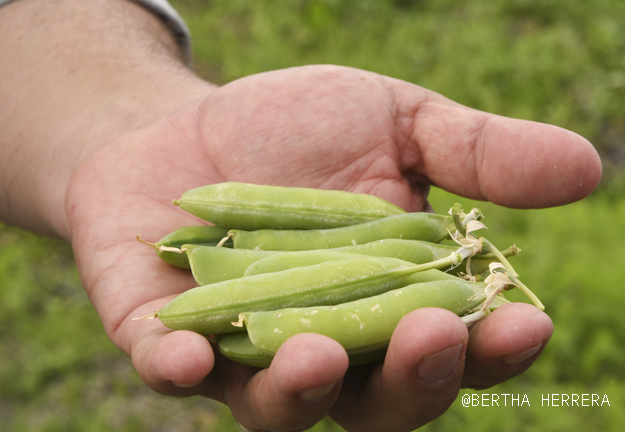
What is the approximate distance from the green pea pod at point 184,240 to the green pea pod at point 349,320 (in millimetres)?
728

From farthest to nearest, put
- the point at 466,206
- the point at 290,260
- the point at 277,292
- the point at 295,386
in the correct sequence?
the point at 466,206 → the point at 290,260 → the point at 277,292 → the point at 295,386

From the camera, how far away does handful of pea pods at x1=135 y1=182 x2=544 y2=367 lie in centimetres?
232

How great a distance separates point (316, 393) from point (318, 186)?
1536 mm

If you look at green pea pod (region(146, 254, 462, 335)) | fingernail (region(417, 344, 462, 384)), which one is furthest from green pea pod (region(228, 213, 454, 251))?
fingernail (region(417, 344, 462, 384))

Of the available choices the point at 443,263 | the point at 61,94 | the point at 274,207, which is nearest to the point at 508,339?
the point at 443,263

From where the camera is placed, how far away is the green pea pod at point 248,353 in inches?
93.5

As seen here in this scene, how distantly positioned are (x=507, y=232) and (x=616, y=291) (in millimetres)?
1103

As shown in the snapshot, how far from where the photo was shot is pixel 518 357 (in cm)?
238

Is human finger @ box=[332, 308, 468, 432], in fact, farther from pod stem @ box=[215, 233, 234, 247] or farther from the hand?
pod stem @ box=[215, 233, 234, 247]

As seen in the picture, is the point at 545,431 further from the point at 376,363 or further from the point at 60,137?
the point at 60,137

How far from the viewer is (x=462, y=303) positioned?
2.46 meters

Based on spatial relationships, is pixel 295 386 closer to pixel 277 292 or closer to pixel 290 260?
pixel 277 292

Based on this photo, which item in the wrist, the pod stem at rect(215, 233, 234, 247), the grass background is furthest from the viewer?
the grass background

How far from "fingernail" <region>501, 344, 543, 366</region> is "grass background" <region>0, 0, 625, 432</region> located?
1.95m
